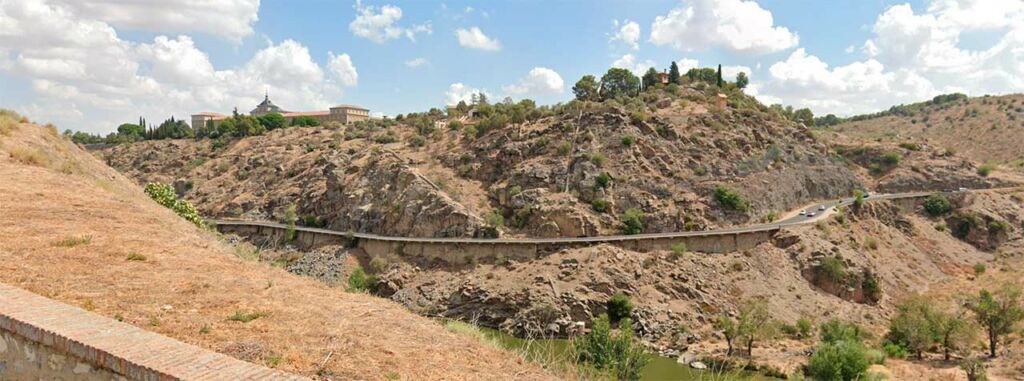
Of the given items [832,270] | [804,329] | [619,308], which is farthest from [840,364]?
[832,270]

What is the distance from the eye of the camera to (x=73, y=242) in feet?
30.3

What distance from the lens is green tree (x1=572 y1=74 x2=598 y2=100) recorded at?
74375 millimetres

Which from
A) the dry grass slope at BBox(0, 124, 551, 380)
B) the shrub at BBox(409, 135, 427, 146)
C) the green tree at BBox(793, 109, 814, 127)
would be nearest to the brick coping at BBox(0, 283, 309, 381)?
the dry grass slope at BBox(0, 124, 551, 380)

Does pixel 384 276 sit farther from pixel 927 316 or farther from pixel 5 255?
pixel 5 255

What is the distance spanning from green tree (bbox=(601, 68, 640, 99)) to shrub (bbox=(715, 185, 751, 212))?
93.2 ft

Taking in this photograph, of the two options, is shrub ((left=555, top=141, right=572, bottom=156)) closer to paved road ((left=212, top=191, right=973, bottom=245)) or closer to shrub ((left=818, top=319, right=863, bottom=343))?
paved road ((left=212, top=191, right=973, bottom=245))

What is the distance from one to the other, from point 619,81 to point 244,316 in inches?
2835

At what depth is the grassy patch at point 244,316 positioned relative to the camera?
23.3 ft

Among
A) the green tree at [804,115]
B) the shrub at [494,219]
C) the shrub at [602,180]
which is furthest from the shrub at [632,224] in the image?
the green tree at [804,115]

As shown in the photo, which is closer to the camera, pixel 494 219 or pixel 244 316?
pixel 244 316

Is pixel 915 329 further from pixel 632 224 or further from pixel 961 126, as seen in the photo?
pixel 961 126

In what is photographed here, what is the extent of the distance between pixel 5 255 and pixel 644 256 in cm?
3670

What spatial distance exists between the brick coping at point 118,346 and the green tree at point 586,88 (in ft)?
229

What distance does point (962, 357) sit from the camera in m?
32.4
